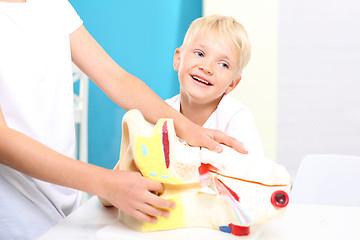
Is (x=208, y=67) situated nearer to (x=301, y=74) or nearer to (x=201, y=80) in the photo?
(x=201, y=80)

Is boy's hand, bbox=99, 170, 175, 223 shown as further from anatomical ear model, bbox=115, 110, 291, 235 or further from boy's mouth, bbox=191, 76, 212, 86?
boy's mouth, bbox=191, 76, 212, 86

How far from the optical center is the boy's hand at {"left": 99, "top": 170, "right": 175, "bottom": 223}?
73 cm

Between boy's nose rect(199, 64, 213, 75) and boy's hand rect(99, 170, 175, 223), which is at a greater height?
boy's nose rect(199, 64, 213, 75)

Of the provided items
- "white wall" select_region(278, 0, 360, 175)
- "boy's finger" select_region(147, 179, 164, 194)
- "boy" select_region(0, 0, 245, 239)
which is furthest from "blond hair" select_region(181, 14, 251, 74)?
"white wall" select_region(278, 0, 360, 175)

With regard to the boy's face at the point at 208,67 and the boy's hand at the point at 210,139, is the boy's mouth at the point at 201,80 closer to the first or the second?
the boy's face at the point at 208,67

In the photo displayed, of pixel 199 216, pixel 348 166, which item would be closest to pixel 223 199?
pixel 199 216

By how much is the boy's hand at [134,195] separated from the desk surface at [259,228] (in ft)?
0.13

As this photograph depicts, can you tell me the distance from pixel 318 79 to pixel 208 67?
1887mm

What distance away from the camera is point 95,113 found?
9.59 feet

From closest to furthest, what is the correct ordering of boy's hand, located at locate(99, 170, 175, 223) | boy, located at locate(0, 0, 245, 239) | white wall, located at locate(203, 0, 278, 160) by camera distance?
boy's hand, located at locate(99, 170, 175, 223) < boy, located at locate(0, 0, 245, 239) < white wall, located at locate(203, 0, 278, 160)

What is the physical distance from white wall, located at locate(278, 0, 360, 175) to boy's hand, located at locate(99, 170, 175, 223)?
221cm

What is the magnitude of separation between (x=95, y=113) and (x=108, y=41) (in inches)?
15.7

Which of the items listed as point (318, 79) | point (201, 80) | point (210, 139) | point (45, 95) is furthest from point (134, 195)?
point (318, 79)

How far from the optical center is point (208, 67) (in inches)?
43.9
